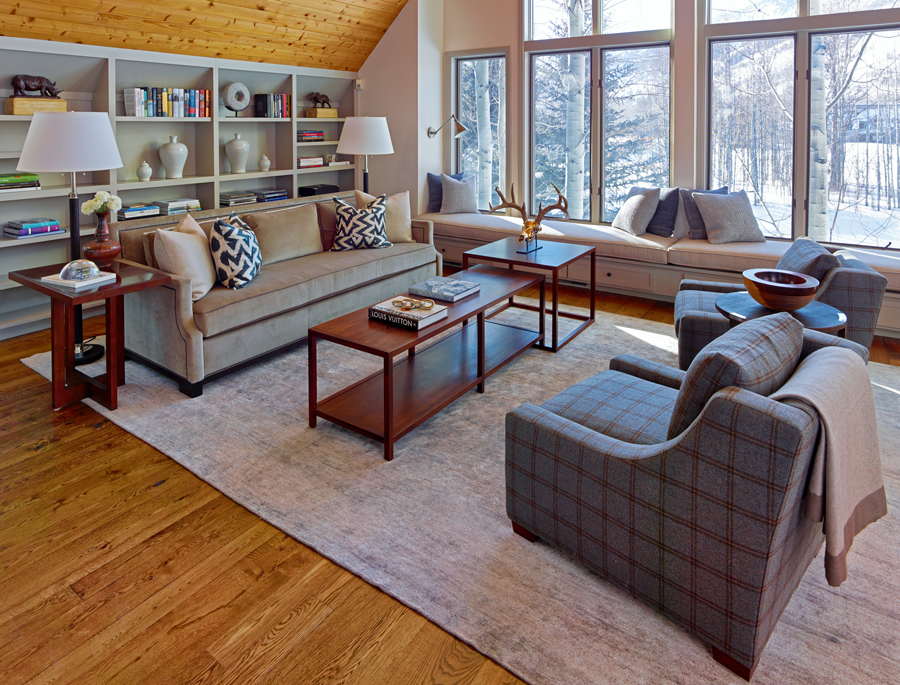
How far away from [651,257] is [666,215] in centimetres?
55

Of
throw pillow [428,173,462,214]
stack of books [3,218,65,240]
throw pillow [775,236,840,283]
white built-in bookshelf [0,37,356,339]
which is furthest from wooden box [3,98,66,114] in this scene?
throw pillow [775,236,840,283]

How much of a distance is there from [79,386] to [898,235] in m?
5.75

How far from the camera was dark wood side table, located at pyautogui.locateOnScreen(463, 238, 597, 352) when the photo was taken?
4.15 m

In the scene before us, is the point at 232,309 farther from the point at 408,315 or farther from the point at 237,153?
the point at 237,153

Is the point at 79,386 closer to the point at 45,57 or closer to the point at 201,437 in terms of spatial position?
the point at 201,437

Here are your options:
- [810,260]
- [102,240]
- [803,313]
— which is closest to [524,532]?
[803,313]

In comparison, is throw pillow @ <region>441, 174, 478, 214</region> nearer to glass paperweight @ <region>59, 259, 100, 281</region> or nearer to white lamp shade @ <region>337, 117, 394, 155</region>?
white lamp shade @ <region>337, 117, 394, 155</region>

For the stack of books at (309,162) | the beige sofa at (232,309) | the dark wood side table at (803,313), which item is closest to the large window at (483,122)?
the stack of books at (309,162)

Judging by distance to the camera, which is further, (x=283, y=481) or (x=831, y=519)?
(x=283, y=481)

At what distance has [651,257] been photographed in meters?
5.27

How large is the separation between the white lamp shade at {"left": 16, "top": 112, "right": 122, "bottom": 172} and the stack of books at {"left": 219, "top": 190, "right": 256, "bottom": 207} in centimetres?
238

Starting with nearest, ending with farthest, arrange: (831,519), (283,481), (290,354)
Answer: (831,519) < (283,481) < (290,354)

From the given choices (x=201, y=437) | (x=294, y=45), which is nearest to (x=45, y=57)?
(x=294, y=45)

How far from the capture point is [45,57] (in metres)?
4.36
